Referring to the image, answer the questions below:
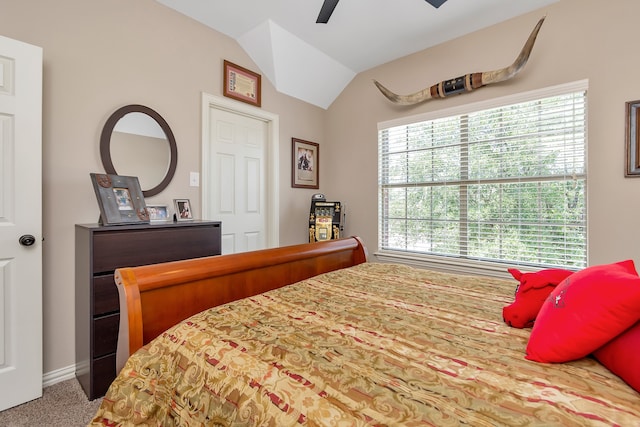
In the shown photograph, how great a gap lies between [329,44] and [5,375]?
3549mm

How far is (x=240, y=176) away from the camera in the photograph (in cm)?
317

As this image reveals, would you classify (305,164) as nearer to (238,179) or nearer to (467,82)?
(238,179)

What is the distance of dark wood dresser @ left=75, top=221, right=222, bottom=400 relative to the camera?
178cm

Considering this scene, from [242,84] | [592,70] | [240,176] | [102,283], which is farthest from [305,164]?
[592,70]

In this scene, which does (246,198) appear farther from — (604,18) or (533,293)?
(604,18)

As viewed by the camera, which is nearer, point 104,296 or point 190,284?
point 190,284

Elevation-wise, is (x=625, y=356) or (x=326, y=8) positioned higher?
(x=326, y=8)

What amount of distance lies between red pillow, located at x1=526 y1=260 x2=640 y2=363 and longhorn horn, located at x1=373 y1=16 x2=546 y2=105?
2.18 m

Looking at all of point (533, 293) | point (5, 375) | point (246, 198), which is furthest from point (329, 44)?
point (5, 375)

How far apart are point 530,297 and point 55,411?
2.51 metres

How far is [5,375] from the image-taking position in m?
1.70

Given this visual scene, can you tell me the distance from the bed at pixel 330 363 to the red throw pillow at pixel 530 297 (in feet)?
0.17

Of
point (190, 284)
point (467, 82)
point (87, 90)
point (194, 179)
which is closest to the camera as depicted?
point (190, 284)

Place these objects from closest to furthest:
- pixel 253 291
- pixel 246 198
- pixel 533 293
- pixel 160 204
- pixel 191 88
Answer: pixel 533 293, pixel 253 291, pixel 160 204, pixel 191 88, pixel 246 198
